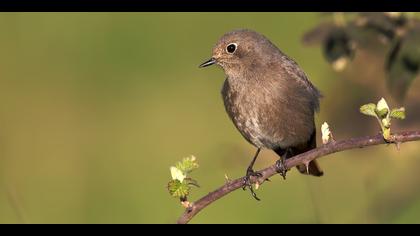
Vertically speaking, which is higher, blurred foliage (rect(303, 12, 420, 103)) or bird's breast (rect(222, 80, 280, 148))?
bird's breast (rect(222, 80, 280, 148))

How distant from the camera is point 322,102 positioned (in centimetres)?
638

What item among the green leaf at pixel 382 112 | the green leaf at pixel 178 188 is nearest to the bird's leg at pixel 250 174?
the green leaf at pixel 178 188

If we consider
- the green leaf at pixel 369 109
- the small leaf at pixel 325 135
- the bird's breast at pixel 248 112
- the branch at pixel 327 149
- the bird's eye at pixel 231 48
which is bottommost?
the branch at pixel 327 149

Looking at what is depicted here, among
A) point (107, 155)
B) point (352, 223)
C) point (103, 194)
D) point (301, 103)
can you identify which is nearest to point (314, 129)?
point (301, 103)

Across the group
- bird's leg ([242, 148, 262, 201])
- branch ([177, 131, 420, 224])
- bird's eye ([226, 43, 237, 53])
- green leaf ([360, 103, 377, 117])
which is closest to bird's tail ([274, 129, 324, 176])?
bird's leg ([242, 148, 262, 201])

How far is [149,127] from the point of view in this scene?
866 cm

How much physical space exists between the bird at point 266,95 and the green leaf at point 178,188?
2075 mm

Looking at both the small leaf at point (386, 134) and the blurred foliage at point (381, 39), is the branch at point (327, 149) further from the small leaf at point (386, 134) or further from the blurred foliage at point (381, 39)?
the blurred foliage at point (381, 39)

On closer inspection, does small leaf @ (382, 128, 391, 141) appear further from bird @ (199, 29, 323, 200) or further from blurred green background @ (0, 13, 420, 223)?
bird @ (199, 29, 323, 200)

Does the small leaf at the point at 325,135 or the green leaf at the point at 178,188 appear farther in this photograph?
the small leaf at the point at 325,135

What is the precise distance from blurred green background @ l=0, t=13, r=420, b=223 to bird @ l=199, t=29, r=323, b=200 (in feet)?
1.04

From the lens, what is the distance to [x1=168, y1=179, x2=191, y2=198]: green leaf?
11.9 feet

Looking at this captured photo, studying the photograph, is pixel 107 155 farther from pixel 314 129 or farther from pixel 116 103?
pixel 314 129

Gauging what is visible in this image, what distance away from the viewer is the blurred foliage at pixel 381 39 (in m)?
4.73
